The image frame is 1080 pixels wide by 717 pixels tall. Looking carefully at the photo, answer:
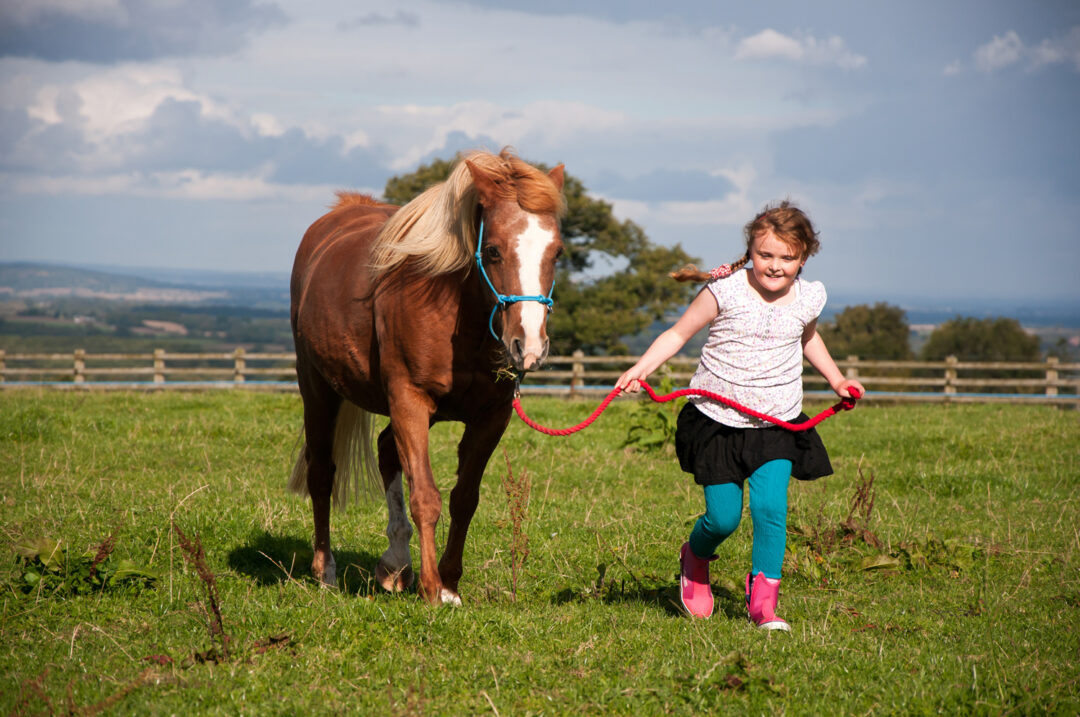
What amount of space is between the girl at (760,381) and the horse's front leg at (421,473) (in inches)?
46.2

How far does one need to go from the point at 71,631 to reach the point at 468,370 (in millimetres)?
2064

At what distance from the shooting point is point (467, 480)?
4766 millimetres

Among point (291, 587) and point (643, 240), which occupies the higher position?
point (643, 240)

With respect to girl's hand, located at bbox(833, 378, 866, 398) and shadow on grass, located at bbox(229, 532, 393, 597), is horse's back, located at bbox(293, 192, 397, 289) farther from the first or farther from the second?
girl's hand, located at bbox(833, 378, 866, 398)

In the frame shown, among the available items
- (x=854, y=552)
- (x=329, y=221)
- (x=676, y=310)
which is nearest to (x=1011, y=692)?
(x=854, y=552)

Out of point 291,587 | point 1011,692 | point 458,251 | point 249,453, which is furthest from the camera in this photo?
point 249,453

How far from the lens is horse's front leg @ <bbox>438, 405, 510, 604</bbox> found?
4652 millimetres

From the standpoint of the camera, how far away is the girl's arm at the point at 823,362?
400 centimetres

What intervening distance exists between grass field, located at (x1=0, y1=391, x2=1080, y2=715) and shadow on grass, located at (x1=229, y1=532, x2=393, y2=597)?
0.02 metres

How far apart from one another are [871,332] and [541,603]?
47.0m

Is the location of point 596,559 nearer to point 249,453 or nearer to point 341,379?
point 341,379

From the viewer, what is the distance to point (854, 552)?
221 inches

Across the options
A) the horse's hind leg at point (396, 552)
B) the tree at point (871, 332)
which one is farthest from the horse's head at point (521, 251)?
the tree at point (871, 332)

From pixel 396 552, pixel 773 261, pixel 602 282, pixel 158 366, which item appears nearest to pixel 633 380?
pixel 773 261
